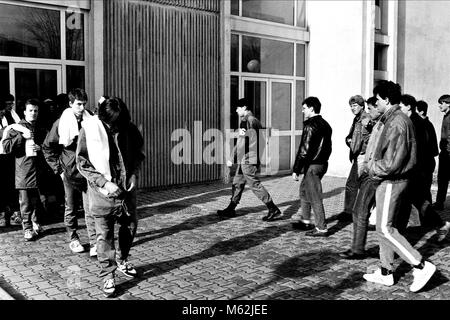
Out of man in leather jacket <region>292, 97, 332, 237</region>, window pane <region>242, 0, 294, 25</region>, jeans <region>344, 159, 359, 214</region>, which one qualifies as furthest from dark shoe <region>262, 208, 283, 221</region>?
window pane <region>242, 0, 294, 25</region>

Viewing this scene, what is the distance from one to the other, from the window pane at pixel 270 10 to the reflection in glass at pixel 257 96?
178 cm

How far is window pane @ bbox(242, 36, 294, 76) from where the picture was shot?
527 inches

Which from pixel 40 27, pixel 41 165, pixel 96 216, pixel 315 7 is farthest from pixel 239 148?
pixel 315 7

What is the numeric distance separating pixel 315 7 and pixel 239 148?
7878mm

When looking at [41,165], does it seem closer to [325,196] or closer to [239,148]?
[239,148]

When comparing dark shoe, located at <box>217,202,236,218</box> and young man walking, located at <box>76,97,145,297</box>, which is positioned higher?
young man walking, located at <box>76,97,145,297</box>

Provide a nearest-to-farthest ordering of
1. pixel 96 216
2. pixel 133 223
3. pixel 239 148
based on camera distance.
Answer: pixel 96 216 → pixel 133 223 → pixel 239 148

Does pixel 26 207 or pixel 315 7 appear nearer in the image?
pixel 26 207

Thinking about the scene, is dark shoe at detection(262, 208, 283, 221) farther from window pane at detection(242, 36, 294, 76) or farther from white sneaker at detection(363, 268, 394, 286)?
window pane at detection(242, 36, 294, 76)

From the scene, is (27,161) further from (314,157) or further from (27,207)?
(314,157)

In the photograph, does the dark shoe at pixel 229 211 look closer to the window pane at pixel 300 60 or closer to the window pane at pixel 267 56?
the window pane at pixel 267 56

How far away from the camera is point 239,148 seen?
855cm

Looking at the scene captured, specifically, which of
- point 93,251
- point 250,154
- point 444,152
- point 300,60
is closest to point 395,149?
point 250,154

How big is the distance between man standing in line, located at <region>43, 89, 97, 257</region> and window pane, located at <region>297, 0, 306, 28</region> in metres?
9.73
